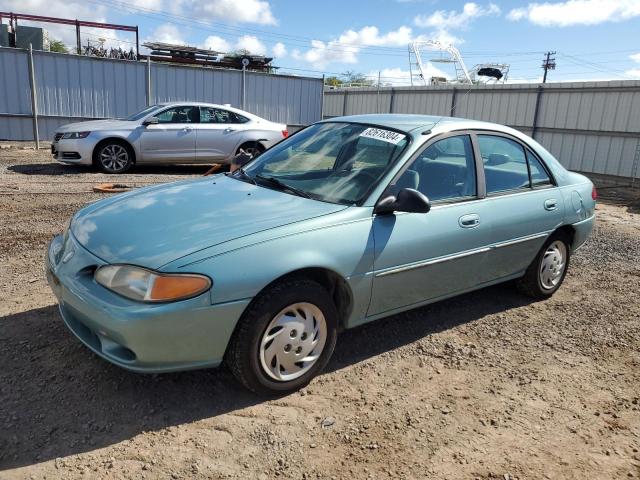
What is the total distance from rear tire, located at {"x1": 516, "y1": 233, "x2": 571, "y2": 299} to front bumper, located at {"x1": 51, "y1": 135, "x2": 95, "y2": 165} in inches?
341

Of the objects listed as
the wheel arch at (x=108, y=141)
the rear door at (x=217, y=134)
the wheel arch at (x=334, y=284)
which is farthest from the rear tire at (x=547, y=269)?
the wheel arch at (x=108, y=141)

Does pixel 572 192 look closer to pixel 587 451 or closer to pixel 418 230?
pixel 418 230

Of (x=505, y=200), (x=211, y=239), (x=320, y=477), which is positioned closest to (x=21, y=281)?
(x=211, y=239)

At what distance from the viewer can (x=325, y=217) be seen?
3.18 meters

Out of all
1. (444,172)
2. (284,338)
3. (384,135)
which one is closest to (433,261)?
Result: (444,172)

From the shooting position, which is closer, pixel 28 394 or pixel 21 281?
pixel 28 394

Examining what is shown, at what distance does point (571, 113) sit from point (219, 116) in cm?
910

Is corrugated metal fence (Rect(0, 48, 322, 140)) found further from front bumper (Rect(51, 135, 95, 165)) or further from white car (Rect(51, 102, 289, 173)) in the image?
front bumper (Rect(51, 135, 95, 165))

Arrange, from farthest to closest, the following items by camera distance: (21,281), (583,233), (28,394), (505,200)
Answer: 1. (583,233)
2. (21,281)
3. (505,200)
4. (28,394)

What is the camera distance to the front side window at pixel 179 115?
11.2 meters

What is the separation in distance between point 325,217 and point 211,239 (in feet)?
Answer: 2.31

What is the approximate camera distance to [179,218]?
3146 mm

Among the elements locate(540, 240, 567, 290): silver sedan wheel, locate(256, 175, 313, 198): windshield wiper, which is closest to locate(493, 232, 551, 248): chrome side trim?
locate(540, 240, 567, 290): silver sedan wheel

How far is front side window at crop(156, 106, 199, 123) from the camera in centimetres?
1118
